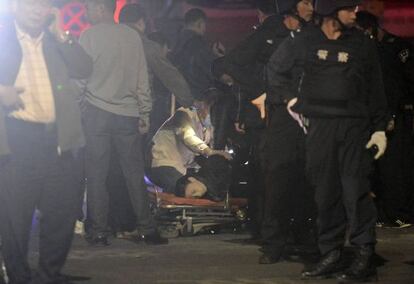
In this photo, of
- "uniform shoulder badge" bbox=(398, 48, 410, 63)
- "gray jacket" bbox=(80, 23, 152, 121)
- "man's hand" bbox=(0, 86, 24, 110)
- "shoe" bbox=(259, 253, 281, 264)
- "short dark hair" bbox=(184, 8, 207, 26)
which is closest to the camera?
"man's hand" bbox=(0, 86, 24, 110)

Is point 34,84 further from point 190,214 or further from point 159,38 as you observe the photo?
point 159,38

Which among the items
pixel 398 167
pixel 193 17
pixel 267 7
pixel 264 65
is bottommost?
pixel 398 167

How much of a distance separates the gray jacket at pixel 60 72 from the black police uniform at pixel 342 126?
169 centimetres

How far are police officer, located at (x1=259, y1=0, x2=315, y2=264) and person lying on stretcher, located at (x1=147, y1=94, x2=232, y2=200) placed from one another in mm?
1516

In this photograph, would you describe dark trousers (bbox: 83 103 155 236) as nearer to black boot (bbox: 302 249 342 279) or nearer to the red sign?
black boot (bbox: 302 249 342 279)

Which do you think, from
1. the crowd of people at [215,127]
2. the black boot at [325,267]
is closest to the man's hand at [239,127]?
the crowd of people at [215,127]

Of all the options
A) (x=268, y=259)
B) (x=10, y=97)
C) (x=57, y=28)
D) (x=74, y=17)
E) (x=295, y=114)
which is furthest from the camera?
(x=74, y=17)

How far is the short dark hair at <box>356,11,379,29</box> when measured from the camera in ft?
38.3

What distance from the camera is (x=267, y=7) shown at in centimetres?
1052

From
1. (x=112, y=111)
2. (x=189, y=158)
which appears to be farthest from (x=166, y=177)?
(x=112, y=111)

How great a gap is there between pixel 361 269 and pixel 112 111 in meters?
3.10

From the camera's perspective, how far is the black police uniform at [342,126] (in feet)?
28.7

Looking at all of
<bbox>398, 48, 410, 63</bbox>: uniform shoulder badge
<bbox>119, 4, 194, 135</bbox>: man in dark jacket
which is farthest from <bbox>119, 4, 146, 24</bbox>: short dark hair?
<bbox>398, 48, 410, 63</bbox>: uniform shoulder badge

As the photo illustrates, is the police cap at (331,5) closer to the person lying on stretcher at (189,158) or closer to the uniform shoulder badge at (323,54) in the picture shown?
the uniform shoulder badge at (323,54)
